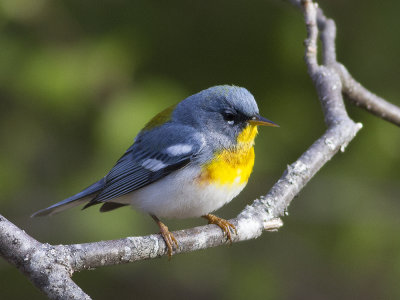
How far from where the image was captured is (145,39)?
13.1 ft

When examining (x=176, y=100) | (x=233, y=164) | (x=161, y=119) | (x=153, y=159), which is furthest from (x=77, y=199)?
(x=176, y=100)

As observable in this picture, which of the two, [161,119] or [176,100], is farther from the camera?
[176,100]

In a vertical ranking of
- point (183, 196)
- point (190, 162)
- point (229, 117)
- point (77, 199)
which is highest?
point (229, 117)

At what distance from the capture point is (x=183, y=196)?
2.67 meters

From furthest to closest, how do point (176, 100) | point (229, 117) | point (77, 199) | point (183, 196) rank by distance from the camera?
point (176, 100) → point (77, 199) → point (229, 117) → point (183, 196)

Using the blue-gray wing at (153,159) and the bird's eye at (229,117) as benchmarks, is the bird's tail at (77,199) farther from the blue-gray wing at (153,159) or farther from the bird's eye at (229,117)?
the bird's eye at (229,117)

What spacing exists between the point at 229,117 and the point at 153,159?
47 centimetres

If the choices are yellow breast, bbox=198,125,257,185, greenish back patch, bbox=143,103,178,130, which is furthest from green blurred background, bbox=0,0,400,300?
yellow breast, bbox=198,125,257,185

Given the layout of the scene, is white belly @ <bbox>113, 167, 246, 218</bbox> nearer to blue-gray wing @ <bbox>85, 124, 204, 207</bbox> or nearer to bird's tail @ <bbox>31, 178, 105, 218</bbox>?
blue-gray wing @ <bbox>85, 124, 204, 207</bbox>

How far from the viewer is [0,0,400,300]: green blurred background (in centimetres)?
377

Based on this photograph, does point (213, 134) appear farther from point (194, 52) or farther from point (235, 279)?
point (235, 279)

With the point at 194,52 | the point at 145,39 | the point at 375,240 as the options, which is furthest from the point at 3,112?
the point at 375,240

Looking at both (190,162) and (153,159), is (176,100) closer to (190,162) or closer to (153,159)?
(153,159)

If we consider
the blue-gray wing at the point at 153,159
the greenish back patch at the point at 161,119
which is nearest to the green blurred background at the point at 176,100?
the greenish back patch at the point at 161,119
